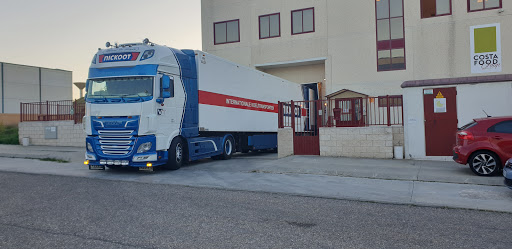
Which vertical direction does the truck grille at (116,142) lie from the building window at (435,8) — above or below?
below

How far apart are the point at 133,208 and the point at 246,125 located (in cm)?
1093

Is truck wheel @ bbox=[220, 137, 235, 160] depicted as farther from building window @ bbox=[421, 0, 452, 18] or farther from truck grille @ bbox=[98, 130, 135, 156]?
building window @ bbox=[421, 0, 452, 18]

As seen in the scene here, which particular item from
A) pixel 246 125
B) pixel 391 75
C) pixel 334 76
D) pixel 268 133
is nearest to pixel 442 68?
pixel 391 75

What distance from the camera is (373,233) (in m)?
5.62

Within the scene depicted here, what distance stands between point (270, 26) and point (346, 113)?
15.0m

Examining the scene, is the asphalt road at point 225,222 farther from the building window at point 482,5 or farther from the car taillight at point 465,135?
the building window at point 482,5

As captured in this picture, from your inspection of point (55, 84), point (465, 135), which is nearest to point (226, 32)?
point (465, 135)

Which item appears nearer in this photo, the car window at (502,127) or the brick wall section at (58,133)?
the car window at (502,127)

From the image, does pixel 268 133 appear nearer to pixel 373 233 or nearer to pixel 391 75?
pixel 391 75

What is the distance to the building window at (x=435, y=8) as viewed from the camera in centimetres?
2466

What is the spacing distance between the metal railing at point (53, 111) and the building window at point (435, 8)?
20.8m

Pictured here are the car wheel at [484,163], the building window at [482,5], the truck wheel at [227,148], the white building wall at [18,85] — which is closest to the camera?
the car wheel at [484,163]

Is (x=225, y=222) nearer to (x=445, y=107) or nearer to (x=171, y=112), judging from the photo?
(x=171, y=112)

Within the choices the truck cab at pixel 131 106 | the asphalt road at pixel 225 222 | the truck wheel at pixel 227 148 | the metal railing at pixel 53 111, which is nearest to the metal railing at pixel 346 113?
the truck wheel at pixel 227 148
